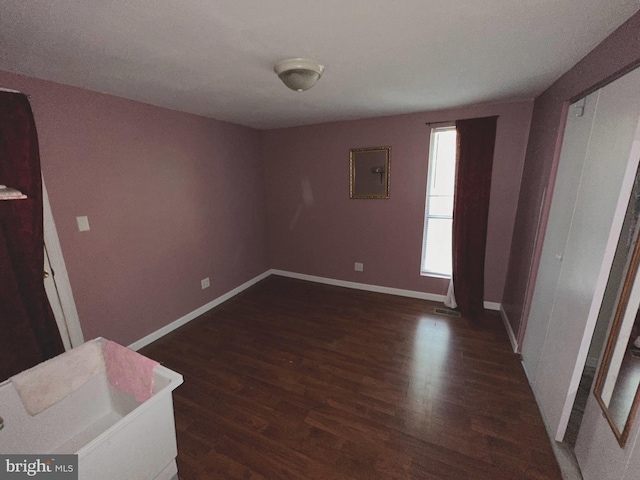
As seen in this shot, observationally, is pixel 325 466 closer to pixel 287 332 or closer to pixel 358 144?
pixel 287 332

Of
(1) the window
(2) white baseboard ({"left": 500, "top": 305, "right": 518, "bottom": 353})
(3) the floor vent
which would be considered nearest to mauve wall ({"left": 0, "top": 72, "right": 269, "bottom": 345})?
(1) the window

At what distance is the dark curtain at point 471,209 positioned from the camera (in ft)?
8.87

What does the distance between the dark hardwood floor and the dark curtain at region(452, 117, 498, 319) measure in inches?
12.7

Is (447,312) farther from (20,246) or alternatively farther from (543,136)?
(20,246)

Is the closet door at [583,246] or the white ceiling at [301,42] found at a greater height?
the white ceiling at [301,42]

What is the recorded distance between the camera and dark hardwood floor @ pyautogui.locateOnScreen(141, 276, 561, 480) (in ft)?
4.78

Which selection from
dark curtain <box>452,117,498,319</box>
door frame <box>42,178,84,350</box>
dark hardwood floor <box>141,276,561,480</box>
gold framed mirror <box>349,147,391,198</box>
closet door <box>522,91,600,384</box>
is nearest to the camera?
dark hardwood floor <box>141,276,561,480</box>

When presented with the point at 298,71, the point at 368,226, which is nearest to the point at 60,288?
the point at 298,71

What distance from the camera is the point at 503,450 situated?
1.50 metres

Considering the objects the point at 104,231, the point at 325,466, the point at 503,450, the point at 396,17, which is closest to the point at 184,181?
the point at 104,231

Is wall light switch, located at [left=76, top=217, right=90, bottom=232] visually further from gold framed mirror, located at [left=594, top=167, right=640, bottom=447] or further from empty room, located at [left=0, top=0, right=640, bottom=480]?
gold framed mirror, located at [left=594, top=167, right=640, bottom=447]

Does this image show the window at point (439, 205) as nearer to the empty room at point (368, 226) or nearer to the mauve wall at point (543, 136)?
the empty room at point (368, 226)

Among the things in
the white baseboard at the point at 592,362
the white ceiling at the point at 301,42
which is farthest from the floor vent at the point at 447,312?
the white ceiling at the point at 301,42

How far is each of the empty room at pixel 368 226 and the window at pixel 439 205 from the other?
0.08 ft
